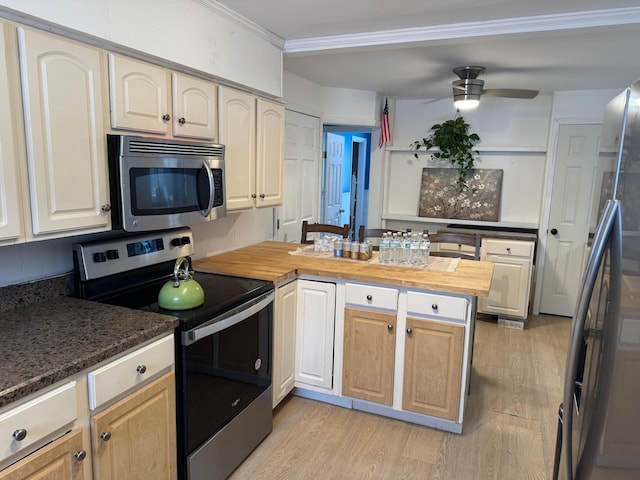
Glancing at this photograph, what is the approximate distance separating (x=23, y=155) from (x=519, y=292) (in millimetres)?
4051

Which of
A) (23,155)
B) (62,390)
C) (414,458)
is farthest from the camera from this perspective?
(414,458)

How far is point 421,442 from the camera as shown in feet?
7.98

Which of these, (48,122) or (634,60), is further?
(634,60)

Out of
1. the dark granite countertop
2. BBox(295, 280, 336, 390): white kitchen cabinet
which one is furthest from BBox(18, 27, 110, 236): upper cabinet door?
BBox(295, 280, 336, 390): white kitchen cabinet

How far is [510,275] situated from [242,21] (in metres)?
3.26

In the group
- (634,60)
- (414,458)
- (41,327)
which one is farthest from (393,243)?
(634,60)

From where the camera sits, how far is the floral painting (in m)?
4.63

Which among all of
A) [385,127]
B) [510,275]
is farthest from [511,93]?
[510,275]

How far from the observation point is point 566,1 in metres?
2.08

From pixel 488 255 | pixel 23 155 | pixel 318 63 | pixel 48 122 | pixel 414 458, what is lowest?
pixel 414 458

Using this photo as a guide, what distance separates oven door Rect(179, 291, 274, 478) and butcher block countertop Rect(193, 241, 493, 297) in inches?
12.9

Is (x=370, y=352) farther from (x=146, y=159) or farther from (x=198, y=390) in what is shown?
(x=146, y=159)

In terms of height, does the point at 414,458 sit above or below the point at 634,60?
below

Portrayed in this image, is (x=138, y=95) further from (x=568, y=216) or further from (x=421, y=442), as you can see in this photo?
(x=568, y=216)
